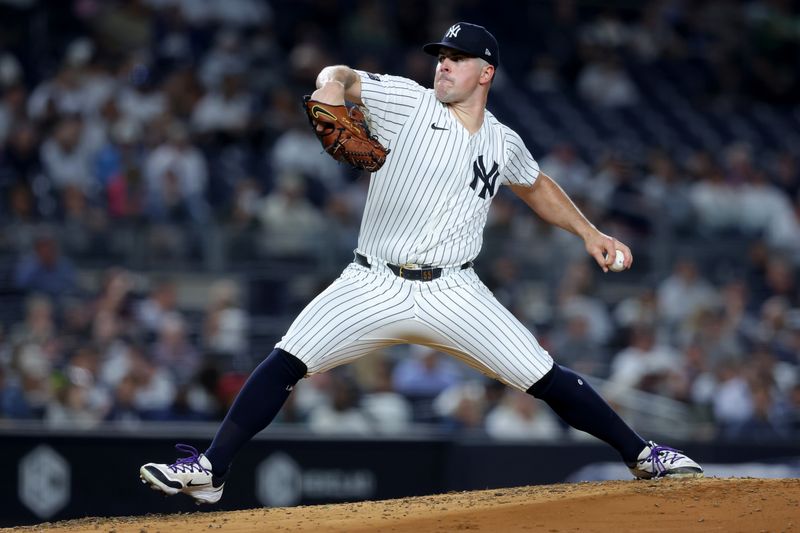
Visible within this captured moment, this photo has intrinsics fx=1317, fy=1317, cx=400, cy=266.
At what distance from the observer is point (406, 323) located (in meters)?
4.61

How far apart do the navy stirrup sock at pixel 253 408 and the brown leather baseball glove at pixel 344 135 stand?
783mm

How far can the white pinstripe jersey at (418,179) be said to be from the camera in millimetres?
4617

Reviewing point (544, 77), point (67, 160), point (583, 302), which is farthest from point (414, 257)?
point (544, 77)

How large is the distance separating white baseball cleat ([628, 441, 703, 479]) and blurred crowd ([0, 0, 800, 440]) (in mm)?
3630

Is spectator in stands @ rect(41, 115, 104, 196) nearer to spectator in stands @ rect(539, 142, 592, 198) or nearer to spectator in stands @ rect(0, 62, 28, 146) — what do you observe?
spectator in stands @ rect(0, 62, 28, 146)

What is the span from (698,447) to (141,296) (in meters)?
4.04

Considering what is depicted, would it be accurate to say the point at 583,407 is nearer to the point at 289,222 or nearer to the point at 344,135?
the point at 344,135

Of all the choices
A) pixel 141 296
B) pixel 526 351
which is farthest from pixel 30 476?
pixel 526 351

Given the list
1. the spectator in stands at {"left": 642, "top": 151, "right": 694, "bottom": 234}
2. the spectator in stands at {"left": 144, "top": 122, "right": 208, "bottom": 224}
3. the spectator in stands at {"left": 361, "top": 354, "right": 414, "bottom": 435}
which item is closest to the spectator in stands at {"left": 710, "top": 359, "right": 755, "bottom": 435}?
the spectator in stands at {"left": 642, "top": 151, "right": 694, "bottom": 234}

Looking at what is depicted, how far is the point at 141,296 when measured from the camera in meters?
9.51

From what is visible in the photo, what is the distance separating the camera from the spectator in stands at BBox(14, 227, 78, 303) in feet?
30.6

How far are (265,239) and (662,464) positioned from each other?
541 centimetres

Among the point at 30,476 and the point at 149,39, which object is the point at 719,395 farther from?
the point at 149,39

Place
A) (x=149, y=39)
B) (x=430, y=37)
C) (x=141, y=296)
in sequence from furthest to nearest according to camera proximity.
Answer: (x=430, y=37)
(x=149, y=39)
(x=141, y=296)
